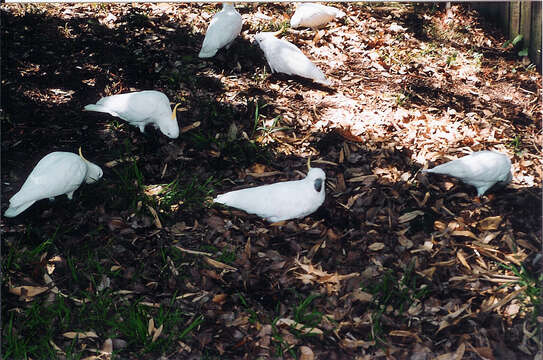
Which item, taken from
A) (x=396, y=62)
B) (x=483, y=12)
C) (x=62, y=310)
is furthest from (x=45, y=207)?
(x=483, y=12)

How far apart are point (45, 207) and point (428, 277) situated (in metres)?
1.91

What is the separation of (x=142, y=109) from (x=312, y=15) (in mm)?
1411

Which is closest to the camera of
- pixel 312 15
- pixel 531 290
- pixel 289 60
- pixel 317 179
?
pixel 531 290

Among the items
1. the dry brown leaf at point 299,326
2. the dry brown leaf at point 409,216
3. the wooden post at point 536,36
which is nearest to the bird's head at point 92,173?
the dry brown leaf at point 299,326

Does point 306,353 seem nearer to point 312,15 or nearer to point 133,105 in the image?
point 133,105

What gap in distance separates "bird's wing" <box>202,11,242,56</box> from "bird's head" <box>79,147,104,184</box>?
111 cm

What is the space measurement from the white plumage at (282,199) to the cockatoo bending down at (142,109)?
605 mm

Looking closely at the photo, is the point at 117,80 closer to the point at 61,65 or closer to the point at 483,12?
the point at 61,65

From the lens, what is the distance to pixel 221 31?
3.24 metres

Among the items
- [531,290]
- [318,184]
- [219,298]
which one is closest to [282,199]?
[318,184]

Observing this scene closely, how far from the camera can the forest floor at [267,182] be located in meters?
2.17

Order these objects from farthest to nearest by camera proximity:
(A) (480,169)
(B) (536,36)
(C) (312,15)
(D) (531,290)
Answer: (C) (312,15), (B) (536,36), (A) (480,169), (D) (531,290)

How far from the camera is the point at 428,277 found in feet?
7.75

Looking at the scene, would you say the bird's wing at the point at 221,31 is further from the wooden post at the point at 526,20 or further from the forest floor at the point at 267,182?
the wooden post at the point at 526,20
